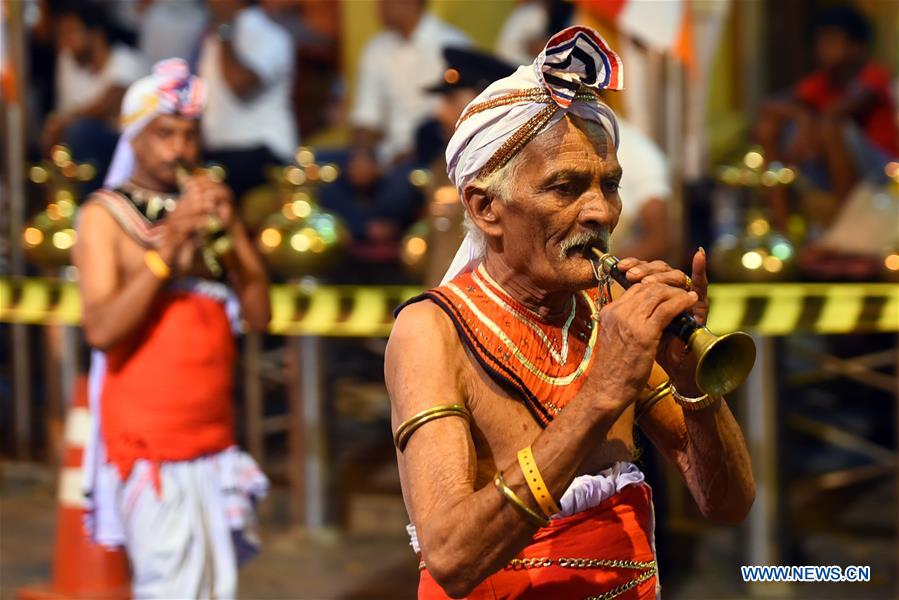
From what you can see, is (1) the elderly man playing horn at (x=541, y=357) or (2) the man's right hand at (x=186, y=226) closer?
(1) the elderly man playing horn at (x=541, y=357)

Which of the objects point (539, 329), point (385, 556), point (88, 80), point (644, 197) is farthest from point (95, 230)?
point (88, 80)

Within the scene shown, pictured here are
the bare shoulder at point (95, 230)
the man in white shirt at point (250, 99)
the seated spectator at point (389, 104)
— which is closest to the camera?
the bare shoulder at point (95, 230)

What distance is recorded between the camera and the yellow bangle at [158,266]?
15.2ft

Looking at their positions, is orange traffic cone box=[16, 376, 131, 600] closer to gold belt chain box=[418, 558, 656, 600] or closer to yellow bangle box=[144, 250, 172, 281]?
yellow bangle box=[144, 250, 172, 281]

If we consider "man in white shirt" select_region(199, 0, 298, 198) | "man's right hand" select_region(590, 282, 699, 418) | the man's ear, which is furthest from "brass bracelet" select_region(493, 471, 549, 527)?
"man in white shirt" select_region(199, 0, 298, 198)

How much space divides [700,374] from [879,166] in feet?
18.7

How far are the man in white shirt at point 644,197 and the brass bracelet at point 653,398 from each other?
300 cm

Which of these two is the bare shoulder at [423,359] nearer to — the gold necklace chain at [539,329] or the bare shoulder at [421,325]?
the bare shoulder at [421,325]

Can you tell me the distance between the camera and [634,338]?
7.89 ft

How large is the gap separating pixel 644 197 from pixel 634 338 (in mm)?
3616

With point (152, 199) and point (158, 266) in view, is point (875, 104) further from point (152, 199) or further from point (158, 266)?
point (158, 266)

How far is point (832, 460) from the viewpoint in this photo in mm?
7879

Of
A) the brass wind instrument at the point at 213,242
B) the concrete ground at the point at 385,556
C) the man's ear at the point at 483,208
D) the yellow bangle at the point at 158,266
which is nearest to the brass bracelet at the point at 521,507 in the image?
the man's ear at the point at 483,208

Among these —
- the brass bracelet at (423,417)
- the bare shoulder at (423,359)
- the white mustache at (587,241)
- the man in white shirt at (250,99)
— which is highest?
the white mustache at (587,241)
